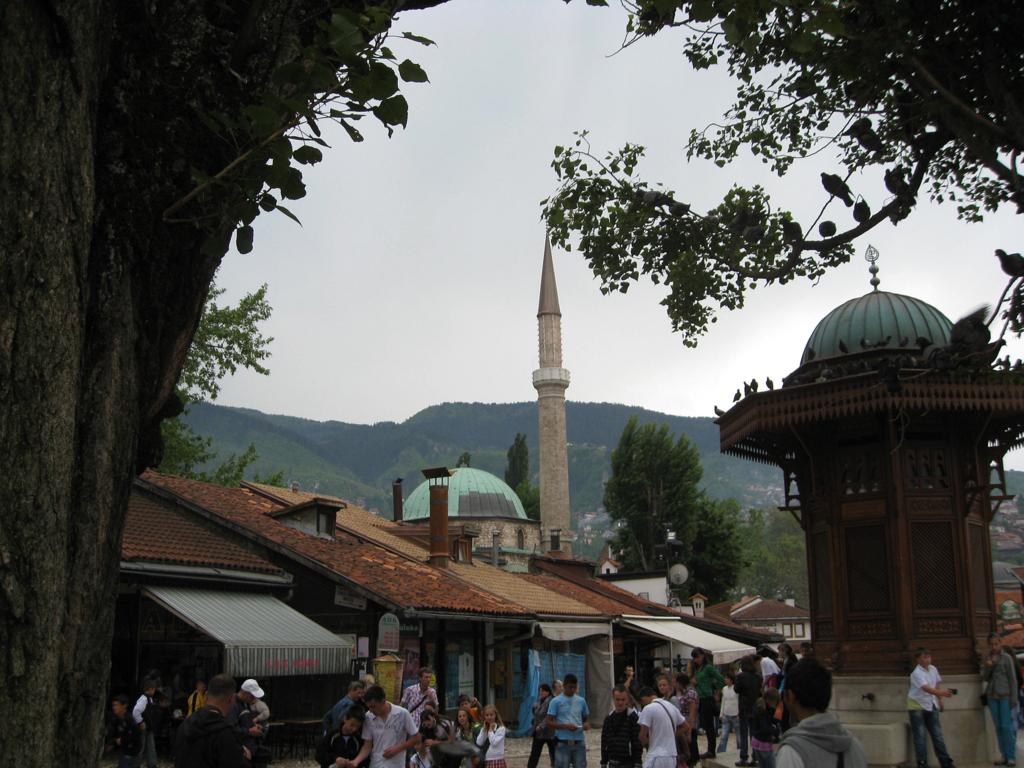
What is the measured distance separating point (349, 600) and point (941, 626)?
439 inches

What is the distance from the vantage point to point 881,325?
1545 centimetres

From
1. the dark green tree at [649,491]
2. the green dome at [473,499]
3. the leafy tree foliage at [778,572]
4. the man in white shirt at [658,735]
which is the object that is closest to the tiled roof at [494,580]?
the man in white shirt at [658,735]

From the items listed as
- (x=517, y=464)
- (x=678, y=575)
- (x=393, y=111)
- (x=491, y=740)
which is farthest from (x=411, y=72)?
(x=517, y=464)

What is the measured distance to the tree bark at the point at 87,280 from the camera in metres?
2.93

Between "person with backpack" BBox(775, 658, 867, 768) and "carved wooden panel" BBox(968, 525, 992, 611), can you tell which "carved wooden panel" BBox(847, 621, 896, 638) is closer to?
"carved wooden panel" BBox(968, 525, 992, 611)

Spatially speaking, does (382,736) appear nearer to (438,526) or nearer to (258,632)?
(258,632)

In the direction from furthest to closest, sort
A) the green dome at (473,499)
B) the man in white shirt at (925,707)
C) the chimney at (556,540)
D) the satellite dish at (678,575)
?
the green dome at (473,499), the chimney at (556,540), the satellite dish at (678,575), the man in white shirt at (925,707)

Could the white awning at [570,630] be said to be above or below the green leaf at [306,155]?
below

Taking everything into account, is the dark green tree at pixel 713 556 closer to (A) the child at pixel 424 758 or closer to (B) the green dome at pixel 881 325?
(B) the green dome at pixel 881 325

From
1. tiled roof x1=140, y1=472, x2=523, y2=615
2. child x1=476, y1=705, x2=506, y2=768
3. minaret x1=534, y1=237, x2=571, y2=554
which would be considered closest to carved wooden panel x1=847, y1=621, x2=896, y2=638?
child x1=476, y1=705, x2=506, y2=768

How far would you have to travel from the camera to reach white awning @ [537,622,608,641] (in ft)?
85.1

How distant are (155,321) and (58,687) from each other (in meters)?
1.22

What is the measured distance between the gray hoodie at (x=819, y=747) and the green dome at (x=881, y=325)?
466 inches

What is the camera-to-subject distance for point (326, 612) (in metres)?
21.2
